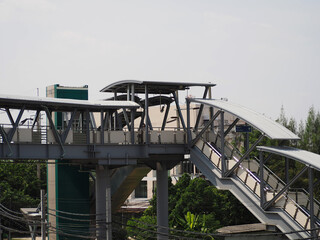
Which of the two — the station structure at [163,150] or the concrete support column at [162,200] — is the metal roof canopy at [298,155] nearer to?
the station structure at [163,150]

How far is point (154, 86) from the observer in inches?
1785

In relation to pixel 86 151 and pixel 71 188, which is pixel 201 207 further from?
pixel 86 151

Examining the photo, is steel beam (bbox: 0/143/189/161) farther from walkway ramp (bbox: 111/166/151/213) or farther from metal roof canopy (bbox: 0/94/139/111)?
walkway ramp (bbox: 111/166/151/213)

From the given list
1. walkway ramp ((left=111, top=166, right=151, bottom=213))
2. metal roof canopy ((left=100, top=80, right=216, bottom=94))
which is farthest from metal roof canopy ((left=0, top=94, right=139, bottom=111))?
walkway ramp ((left=111, top=166, right=151, bottom=213))

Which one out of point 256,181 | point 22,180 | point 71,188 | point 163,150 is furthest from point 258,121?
point 22,180

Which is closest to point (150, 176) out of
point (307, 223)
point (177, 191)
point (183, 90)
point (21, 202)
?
point (21, 202)

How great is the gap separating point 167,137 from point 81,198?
14136 millimetres

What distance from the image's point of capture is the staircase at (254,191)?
115ft

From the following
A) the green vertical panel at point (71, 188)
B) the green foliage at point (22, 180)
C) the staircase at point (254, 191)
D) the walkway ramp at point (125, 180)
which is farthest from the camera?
the green foliage at point (22, 180)

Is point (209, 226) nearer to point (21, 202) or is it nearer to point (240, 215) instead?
point (240, 215)

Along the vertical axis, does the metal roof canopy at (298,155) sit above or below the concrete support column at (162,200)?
above

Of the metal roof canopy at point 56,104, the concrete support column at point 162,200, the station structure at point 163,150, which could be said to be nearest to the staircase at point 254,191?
the station structure at point 163,150

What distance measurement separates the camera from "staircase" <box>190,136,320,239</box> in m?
35.2

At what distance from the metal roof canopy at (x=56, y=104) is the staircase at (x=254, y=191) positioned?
5755mm
